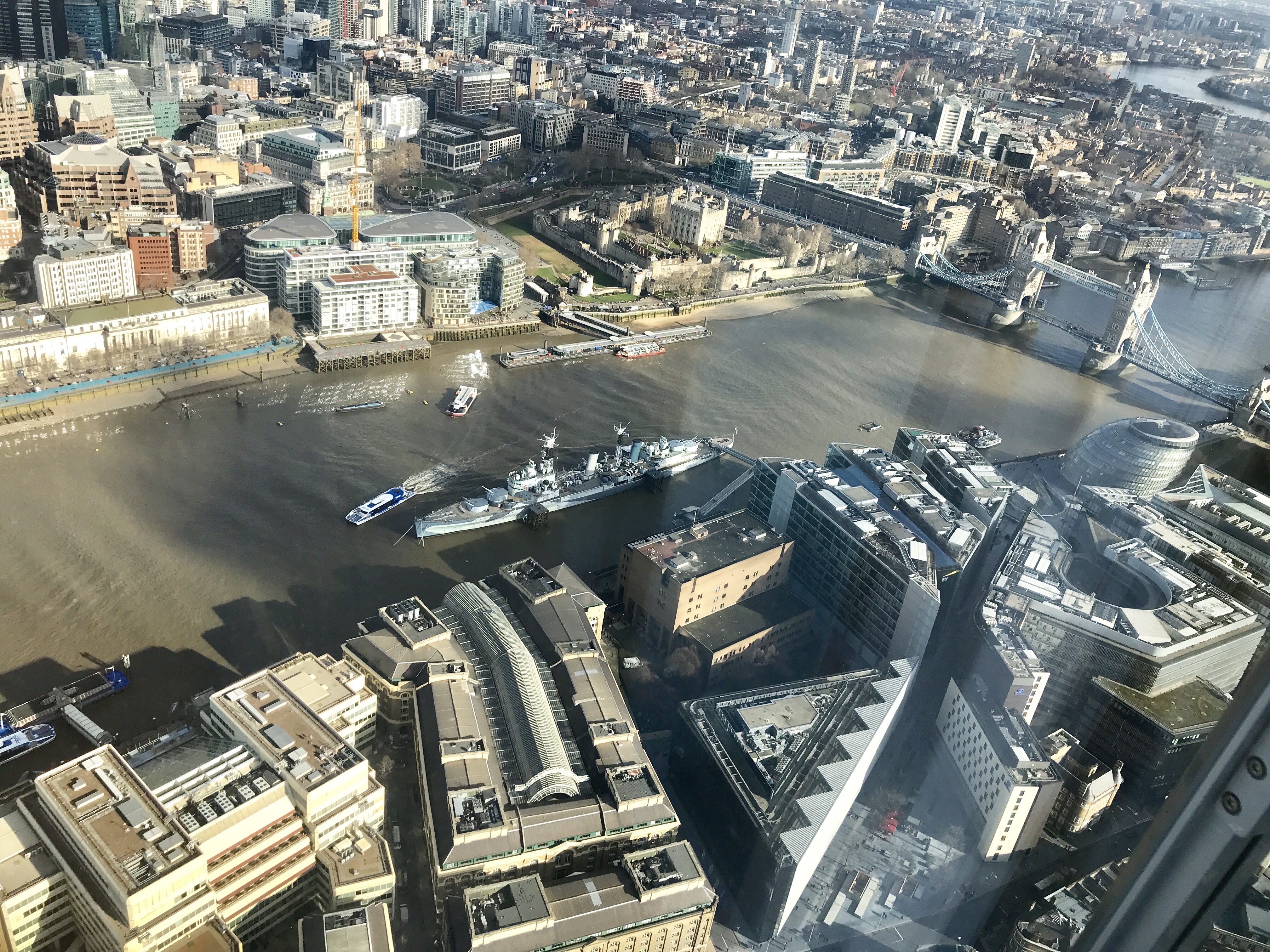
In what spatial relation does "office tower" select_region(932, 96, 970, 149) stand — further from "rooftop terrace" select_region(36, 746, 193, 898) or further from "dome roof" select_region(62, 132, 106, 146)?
"rooftop terrace" select_region(36, 746, 193, 898)

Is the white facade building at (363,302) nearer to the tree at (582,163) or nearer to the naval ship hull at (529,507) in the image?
the naval ship hull at (529,507)

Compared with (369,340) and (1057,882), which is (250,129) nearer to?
(369,340)

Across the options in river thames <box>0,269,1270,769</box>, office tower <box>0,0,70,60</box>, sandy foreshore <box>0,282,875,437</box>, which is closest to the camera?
river thames <box>0,269,1270,769</box>

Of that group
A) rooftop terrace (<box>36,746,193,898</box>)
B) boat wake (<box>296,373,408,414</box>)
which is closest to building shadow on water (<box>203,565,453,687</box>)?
rooftop terrace (<box>36,746,193,898</box>)

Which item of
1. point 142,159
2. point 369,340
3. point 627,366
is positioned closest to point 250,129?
point 142,159

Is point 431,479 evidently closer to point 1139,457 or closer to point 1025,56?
point 1139,457

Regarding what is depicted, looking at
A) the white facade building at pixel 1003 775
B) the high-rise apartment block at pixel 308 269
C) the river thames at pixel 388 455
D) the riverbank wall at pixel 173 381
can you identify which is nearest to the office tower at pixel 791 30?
the river thames at pixel 388 455
